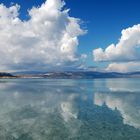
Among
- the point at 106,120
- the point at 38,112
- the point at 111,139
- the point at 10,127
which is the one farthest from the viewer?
the point at 38,112

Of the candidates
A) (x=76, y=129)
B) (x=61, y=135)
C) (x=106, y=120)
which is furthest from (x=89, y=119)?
(x=61, y=135)

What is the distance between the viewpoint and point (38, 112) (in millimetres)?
51125

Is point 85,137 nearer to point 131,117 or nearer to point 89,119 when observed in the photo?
point 89,119

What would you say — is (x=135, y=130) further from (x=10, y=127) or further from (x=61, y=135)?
(x=10, y=127)

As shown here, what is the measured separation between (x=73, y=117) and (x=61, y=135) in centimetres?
1267

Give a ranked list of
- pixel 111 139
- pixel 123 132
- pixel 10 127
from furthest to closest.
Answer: pixel 10 127, pixel 123 132, pixel 111 139

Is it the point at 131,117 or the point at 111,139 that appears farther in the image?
the point at 131,117

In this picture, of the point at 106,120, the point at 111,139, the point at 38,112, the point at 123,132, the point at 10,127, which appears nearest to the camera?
the point at 111,139

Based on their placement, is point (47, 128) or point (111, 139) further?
point (47, 128)

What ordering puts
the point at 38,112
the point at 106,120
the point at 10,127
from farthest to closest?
1. the point at 38,112
2. the point at 106,120
3. the point at 10,127

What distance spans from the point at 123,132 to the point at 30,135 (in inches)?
480

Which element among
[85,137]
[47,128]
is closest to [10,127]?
[47,128]

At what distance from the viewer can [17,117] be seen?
4550cm

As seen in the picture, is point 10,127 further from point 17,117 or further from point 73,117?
point 73,117
